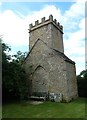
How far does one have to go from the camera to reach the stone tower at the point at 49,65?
61.2 ft

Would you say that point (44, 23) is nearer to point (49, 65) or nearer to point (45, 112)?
point (49, 65)

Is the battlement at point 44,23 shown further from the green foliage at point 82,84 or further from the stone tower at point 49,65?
the green foliage at point 82,84

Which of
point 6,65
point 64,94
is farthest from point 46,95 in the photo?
point 6,65

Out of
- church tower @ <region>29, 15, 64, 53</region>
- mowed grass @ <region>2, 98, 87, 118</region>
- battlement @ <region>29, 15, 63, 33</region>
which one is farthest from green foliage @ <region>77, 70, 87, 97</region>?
mowed grass @ <region>2, 98, 87, 118</region>

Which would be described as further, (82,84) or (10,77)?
(82,84)

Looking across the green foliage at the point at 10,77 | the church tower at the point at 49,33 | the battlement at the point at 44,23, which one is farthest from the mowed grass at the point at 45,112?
A: the battlement at the point at 44,23

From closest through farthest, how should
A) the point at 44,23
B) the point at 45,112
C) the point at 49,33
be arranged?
the point at 45,112 → the point at 49,33 → the point at 44,23

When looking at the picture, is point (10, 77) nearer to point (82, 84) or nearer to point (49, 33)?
point (49, 33)

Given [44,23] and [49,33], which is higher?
[44,23]

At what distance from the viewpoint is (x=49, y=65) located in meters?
20.0

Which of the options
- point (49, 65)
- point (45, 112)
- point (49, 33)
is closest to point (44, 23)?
point (49, 33)

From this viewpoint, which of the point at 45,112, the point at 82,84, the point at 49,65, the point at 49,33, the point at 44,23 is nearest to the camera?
the point at 45,112

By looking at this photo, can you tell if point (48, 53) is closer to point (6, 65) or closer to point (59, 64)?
point (59, 64)

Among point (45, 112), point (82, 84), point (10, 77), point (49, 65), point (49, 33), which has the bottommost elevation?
point (45, 112)
